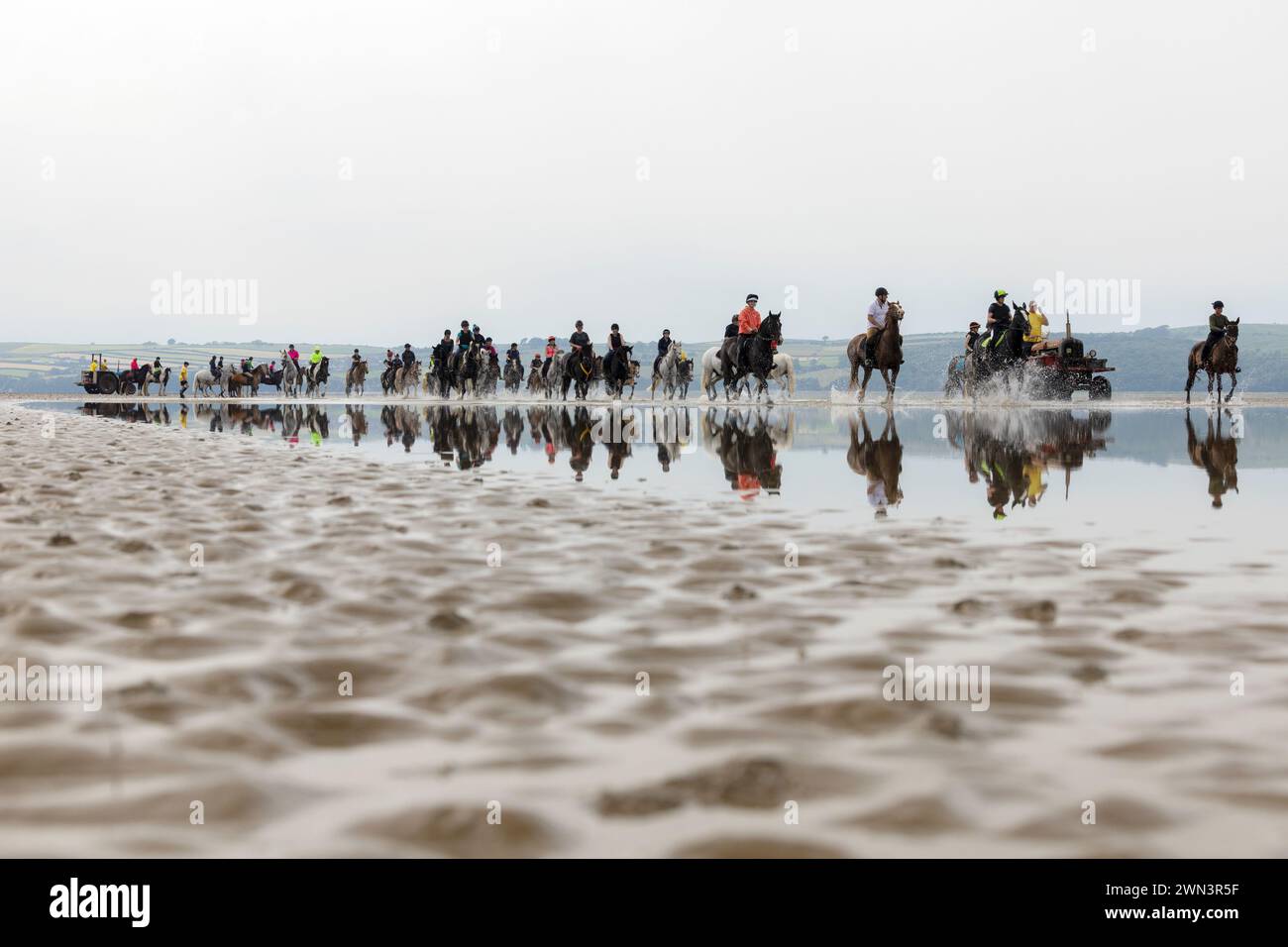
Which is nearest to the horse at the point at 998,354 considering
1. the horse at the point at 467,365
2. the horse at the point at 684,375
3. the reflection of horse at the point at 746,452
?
the reflection of horse at the point at 746,452

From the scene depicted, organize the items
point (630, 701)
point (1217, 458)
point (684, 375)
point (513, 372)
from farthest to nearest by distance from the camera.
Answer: point (513, 372) → point (684, 375) → point (1217, 458) → point (630, 701)

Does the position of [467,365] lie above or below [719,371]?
above

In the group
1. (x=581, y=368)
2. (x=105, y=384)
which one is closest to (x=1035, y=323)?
(x=581, y=368)

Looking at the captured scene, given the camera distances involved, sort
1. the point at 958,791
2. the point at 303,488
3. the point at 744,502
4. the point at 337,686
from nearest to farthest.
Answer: the point at 958,791 → the point at 337,686 → the point at 744,502 → the point at 303,488

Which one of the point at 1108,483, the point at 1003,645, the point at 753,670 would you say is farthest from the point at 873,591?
the point at 1108,483

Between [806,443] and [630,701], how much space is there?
42.7ft

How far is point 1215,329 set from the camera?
31375 mm

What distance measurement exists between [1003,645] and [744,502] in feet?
16.0

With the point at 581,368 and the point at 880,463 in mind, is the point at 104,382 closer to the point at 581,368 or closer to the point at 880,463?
the point at 581,368

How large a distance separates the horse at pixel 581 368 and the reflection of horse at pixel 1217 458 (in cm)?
2511

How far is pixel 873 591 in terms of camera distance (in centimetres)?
547

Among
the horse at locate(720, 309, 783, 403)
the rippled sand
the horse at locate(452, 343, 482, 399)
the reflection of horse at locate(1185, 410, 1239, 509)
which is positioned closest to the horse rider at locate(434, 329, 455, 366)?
the horse at locate(452, 343, 482, 399)

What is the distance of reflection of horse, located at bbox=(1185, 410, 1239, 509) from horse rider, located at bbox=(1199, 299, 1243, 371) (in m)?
11.8
